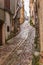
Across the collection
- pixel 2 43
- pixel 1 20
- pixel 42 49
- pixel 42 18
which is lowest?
pixel 2 43

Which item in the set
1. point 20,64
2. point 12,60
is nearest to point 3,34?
point 12,60

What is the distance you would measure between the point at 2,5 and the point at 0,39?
11.2 ft

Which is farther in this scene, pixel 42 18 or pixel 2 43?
Answer: pixel 2 43

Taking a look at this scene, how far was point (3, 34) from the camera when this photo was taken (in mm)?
22938

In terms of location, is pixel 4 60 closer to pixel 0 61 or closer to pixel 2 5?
pixel 0 61

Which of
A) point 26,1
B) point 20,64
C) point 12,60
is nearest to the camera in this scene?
point 20,64

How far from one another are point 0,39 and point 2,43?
504 mm

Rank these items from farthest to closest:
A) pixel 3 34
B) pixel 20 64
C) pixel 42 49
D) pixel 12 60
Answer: pixel 3 34 < pixel 12 60 < pixel 20 64 < pixel 42 49

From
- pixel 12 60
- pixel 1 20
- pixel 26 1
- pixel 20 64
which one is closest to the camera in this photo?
pixel 20 64

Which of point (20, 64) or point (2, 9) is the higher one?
point (2, 9)

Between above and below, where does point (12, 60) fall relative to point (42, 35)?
below

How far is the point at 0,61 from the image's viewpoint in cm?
1323

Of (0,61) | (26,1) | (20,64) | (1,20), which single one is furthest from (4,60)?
(26,1)

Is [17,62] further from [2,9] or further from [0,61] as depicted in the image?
[2,9]
